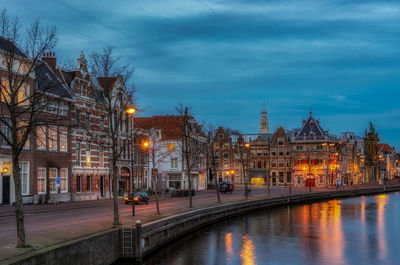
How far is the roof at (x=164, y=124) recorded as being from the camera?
311ft

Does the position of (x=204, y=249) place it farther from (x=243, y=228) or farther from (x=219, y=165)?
(x=219, y=165)

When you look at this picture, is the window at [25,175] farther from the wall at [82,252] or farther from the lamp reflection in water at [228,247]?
the wall at [82,252]

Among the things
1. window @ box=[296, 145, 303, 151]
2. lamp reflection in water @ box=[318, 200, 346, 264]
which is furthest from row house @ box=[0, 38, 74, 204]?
window @ box=[296, 145, 303, 151]

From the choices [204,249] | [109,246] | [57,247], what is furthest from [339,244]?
[57,247]

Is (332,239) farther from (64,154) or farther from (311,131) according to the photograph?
(311,131)

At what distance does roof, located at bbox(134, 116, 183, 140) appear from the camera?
94.8m

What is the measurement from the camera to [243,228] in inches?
1870

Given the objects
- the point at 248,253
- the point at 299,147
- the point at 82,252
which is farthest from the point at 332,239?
the point at 299,147

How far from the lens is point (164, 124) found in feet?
319

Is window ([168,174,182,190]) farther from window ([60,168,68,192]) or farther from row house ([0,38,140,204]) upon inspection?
window ([60,168,68,192])

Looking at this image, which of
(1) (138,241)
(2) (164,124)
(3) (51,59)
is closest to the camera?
(1) (138,241)

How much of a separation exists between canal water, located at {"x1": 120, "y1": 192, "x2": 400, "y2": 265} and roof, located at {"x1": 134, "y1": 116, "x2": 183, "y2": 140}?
39.4m

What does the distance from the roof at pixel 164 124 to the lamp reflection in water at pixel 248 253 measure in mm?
55728

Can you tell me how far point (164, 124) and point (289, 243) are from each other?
61668 millimetres
